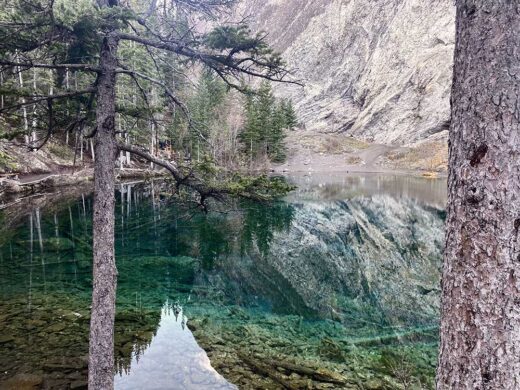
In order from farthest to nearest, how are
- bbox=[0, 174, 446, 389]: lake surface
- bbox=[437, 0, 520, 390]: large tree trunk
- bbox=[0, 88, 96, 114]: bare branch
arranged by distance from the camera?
bbox=[0, 174, 446, 389]: lake surface, bbox=[0, 88, 96, 114]: bare branch, bbox=[437, 0, 520, 390]: large tree trunk

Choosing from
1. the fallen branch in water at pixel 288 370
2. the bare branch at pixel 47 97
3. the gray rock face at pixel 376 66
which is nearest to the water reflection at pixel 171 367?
the fallen branch in water at pixel 288 370

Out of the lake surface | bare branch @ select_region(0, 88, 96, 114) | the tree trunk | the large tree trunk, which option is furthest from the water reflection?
the large tree trunk

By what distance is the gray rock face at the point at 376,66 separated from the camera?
87.8 m

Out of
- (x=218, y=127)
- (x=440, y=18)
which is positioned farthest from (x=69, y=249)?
(x=440, y=18)

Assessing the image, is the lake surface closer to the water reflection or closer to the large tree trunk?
the water reflection

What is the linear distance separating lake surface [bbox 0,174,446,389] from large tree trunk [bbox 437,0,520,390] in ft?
15.8

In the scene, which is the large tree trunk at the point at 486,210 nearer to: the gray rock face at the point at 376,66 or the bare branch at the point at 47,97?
the bare branch at the point at 47,97

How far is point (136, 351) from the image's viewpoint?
8.48 metres

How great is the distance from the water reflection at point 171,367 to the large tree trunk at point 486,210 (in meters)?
6.27

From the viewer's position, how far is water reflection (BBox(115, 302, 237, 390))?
742 cm

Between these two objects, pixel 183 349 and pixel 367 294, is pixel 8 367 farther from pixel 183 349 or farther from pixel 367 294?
pixel 367 294

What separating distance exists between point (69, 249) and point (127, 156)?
32098mm

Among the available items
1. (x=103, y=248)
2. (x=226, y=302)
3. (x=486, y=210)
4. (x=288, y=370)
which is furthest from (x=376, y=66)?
(x=486, y=210)

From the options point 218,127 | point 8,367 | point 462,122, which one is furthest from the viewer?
point 218,127
